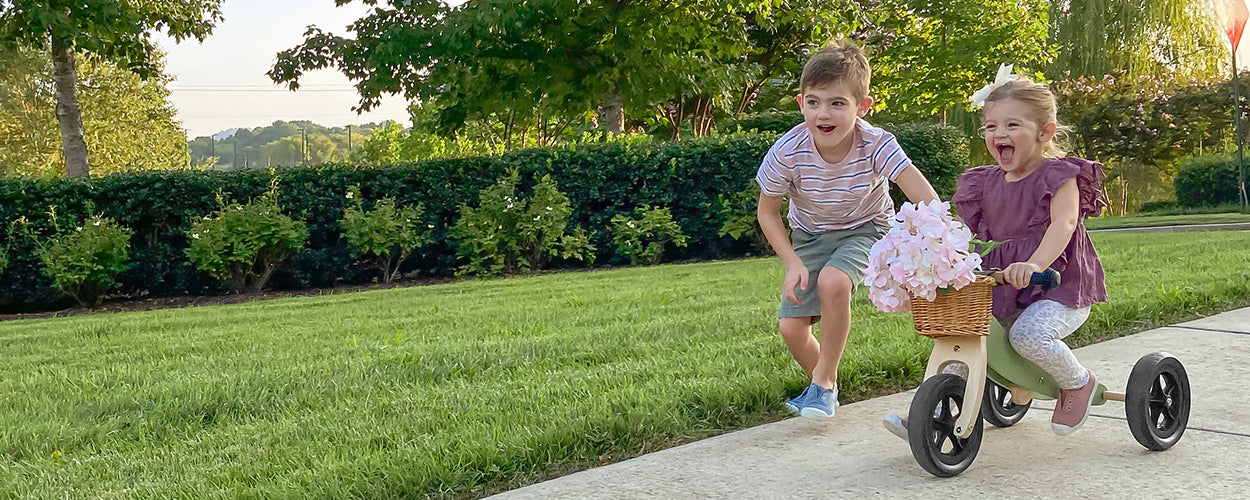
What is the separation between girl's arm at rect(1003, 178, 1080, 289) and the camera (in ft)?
9.55

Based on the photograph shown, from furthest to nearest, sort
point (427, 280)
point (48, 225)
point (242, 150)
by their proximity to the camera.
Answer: point (242, 150) < point (427, 280) < point (48, 225)

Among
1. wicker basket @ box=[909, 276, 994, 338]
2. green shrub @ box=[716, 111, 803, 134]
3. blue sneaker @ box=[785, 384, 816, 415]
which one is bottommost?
blue sneaker @ box=[785, 384, 816, 415]

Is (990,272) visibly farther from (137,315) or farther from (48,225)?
(48,225)

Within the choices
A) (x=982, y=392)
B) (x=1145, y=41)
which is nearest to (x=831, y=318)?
(x=982, y=392)

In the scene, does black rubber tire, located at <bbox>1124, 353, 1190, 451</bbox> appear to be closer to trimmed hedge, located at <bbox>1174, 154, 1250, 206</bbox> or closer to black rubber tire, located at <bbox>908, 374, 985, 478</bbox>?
black rubber tire, located at <bbox>908, 374, 985, 478</bbox>

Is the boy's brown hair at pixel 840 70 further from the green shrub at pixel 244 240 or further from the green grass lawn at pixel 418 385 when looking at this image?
the green shrub at pixel 244 240

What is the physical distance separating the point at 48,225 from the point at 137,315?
2.44 m

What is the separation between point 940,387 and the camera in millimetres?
2811

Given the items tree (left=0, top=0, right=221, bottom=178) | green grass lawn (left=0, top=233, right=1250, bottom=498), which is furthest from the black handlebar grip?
tree (left=0, top=0, right=221, bottom=178)

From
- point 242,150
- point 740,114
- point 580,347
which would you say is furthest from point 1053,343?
point 242,150

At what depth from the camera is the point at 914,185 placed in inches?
135

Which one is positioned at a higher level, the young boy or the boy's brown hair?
the boy's brown hair

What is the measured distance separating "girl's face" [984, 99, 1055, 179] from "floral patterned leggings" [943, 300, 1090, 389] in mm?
431

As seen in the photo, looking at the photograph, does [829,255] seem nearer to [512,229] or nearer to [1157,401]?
[1157,401]
